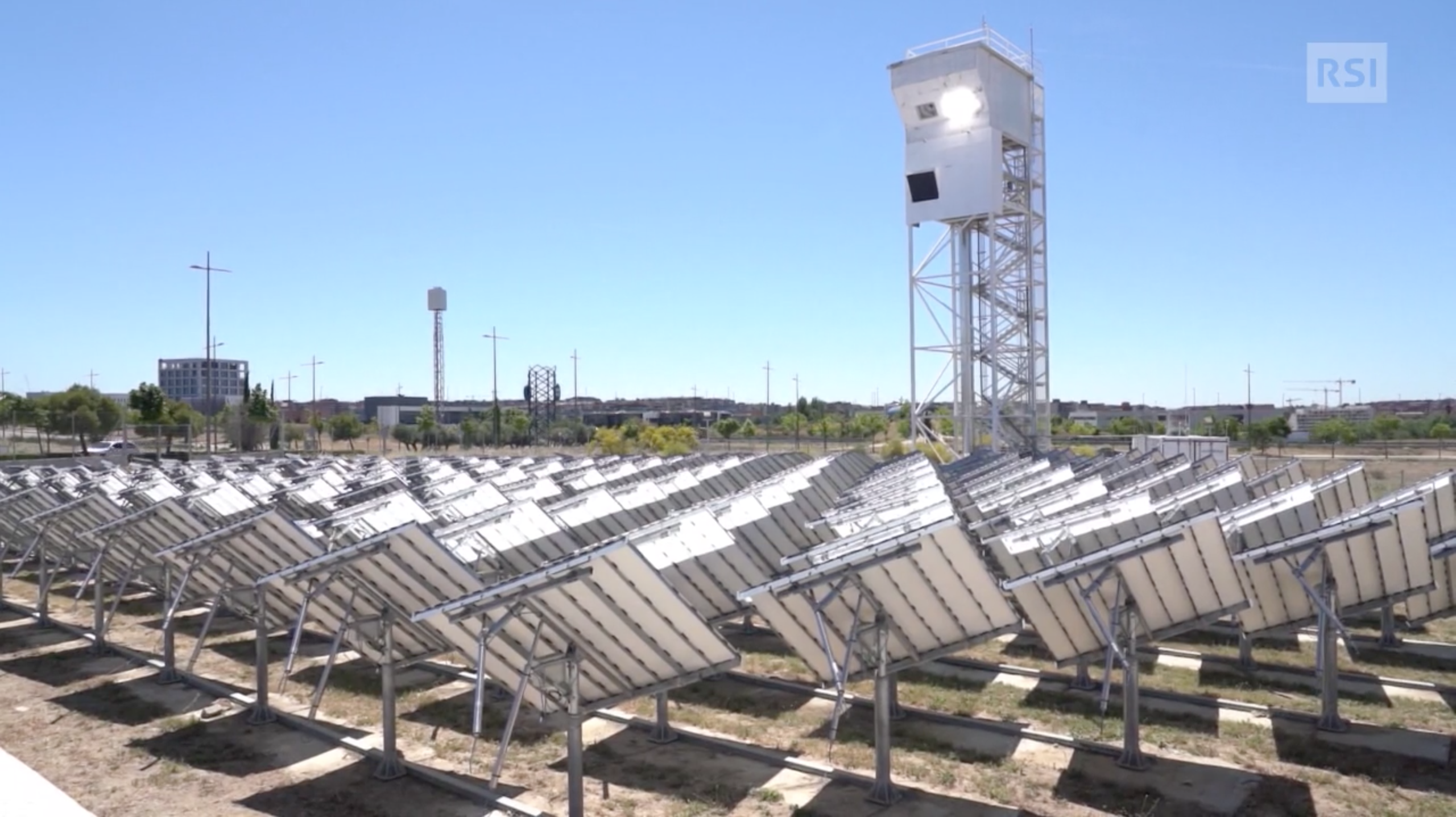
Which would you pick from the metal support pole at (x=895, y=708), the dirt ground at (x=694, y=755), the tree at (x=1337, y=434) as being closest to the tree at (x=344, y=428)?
the dirt ground at (x=694, y=755)

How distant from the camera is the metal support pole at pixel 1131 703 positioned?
1236 centimetres

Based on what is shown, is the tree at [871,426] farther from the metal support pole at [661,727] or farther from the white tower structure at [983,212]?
the metal support pole at [661,727]

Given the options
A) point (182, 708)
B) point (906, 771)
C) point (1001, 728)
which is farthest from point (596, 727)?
point (182, 708)

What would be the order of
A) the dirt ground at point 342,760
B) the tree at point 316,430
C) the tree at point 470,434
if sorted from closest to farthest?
the dirt ground at point 342,760, the tree at point 316,430, the tree at point 470,434

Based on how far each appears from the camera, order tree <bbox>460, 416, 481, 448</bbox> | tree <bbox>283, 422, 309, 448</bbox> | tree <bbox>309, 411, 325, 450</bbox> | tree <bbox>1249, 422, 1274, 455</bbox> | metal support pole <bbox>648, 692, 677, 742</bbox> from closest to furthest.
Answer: metal support pole <bbox>648, 692, 677, 742</bbox>, tree <bbox>1249, 422, 1274, 455</bbox>, tree <bbox>309, 411, 325, 450</bbox>, tree <bbox>283, 422, 309, 448</bbox>, tree <bbox>460, 416, 481, 448</bbox>

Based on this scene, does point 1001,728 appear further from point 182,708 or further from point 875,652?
point 182,708

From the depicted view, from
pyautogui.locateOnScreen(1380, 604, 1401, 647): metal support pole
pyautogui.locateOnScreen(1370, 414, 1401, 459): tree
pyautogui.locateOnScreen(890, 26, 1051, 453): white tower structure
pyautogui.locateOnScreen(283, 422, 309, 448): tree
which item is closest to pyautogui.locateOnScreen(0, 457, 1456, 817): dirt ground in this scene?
pyautogui.locateOnScreen(1380, 604, 1401, 647): metal support pole

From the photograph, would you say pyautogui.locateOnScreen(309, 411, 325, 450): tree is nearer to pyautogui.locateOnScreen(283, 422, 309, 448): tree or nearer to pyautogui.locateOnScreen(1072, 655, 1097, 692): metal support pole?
pyautogui.locateOnScreen(283, 422, 309, 448): tree

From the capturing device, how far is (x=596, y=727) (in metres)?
15.4

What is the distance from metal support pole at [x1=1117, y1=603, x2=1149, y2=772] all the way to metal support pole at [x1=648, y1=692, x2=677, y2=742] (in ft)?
20.0

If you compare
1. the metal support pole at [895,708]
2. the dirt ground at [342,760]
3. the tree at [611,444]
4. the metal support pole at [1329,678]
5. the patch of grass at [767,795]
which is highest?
the tree at [611,444]

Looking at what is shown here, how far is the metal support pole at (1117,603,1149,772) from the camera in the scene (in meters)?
12.4

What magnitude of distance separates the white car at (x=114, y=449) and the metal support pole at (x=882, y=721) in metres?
54.4

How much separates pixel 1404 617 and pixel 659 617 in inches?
686
